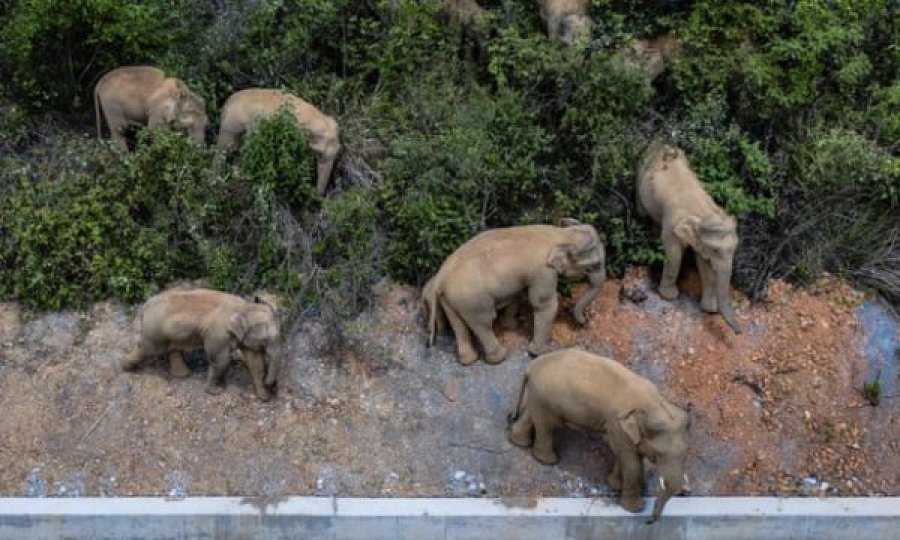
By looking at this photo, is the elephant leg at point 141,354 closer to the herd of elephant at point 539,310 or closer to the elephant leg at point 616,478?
the herd of elephant at point 539,310

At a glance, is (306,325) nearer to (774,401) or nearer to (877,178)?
(774,401)

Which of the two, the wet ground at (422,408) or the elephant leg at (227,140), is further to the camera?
the elephant leg at (227,140)

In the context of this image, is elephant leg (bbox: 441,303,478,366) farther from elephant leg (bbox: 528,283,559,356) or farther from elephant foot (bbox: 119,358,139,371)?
elephant foot (bbox: 119,358,139,371)

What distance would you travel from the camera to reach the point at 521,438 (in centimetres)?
850

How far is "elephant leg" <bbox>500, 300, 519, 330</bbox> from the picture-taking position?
930cm

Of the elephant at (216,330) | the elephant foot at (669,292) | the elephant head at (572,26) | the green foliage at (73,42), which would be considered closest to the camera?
the elephant at (216,330)

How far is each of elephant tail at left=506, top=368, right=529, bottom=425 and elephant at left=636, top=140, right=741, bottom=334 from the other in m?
1.80

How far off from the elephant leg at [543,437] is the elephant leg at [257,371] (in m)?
2.12

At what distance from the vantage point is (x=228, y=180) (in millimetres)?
9938

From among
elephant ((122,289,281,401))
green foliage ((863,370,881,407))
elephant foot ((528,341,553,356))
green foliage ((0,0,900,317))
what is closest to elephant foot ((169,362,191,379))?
elephant ((122,289,281,401))

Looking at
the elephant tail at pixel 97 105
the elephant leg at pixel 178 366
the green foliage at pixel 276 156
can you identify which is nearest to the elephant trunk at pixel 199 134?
the green foliage at pixel 276 156

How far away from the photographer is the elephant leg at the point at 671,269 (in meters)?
9.34

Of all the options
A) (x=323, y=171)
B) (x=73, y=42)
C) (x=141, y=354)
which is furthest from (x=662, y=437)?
(x=73, y=42)

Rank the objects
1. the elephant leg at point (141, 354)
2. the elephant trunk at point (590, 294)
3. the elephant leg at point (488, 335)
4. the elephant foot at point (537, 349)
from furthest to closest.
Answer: the elephant foot at point (537, 349) < the elephant trunk at point (590, 294) < the elephant leg at point (488, 335) < the elephant leg at point (141, 354)
